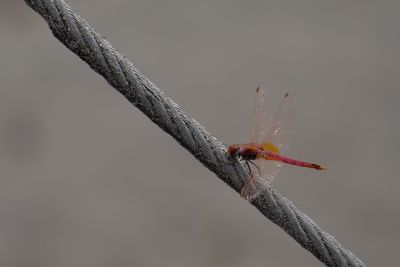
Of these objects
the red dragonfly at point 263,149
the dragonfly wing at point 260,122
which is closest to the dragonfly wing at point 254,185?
the red dragonfly at point 263,149

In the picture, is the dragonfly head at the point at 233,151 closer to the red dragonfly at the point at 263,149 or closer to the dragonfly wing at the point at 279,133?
the red dragonfly at the point at 263,149

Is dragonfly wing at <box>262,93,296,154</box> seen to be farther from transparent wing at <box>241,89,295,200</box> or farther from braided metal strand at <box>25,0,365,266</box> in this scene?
braided metal strand at <box>25,0,365,266</box>

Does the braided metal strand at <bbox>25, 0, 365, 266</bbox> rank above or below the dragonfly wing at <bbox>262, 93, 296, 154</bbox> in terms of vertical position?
below

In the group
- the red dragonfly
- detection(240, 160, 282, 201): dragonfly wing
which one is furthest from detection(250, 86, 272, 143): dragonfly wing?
detection(240, 160, 282, 201): dragonfly wing

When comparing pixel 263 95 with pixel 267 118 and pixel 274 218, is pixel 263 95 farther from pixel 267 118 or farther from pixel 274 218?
pixel 274 218

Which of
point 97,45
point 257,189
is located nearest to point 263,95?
point 257,189

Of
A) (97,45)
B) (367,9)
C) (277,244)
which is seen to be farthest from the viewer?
(367,9)
